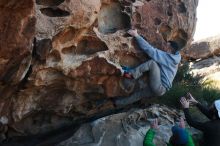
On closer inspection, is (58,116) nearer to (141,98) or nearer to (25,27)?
(141,98)

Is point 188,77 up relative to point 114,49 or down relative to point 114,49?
down

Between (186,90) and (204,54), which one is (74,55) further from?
(204,54)

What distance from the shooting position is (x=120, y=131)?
9.98 meters

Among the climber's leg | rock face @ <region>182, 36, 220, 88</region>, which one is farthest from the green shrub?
rock face @ <region>182, 36, 220, 88</region>

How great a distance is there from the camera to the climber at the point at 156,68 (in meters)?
9.77

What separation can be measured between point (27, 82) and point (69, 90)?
3.81 feet

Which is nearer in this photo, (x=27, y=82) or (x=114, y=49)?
(x=27, y=82)

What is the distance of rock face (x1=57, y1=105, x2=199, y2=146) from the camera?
968 centimetres

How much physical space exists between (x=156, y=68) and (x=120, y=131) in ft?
A: 4.83

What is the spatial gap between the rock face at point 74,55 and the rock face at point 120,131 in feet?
1.66

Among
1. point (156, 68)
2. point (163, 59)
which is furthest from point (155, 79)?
point (163, 59)

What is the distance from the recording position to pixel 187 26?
11.3 m

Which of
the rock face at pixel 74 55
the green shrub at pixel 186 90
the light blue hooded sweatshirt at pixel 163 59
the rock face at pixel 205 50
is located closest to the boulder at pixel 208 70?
the rock face at pixel 205 50

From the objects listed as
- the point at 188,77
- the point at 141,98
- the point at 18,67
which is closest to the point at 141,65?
the point at 141,98
